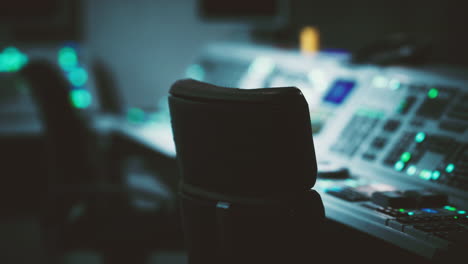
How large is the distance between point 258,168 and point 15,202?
322 cm

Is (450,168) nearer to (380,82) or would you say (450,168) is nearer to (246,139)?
(380,82)

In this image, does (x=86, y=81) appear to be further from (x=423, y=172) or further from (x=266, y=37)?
(x=423, y=172)

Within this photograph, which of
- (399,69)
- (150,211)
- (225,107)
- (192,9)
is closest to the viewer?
(225,107)

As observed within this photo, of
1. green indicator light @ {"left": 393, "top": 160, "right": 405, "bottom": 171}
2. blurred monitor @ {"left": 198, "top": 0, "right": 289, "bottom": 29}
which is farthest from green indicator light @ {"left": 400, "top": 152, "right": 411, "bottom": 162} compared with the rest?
blurred monitor @ {"left": 198, "top": 0, "right": 289, "bottom": 29}

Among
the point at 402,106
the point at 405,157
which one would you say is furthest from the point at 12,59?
the point at 405,157

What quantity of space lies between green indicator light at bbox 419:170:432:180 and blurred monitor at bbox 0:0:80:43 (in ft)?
9.25

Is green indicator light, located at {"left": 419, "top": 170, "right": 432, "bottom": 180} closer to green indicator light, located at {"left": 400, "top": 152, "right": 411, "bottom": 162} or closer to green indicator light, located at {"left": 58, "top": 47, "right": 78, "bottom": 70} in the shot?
green indicator light, located at {"left": 400, "top": 152, "right": 411, "bottom": 162}

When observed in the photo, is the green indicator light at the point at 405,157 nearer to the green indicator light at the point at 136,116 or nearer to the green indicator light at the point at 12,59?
the green indicator light at the point at 136,116

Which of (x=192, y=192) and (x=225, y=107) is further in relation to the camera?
(x=192, y=192)

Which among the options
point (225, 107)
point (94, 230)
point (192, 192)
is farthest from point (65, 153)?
point (225, 107)

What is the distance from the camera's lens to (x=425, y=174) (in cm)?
174

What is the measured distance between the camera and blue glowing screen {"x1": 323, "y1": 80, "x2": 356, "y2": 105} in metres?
2.31

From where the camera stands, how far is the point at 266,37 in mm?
3561

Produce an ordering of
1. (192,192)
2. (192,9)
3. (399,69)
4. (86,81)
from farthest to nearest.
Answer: (192,9)
(86,81)
(399,69)
(192,192)
